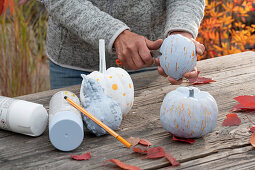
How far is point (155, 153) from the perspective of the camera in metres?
0.82

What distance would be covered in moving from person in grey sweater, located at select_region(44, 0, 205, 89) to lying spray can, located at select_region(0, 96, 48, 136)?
0.44 m

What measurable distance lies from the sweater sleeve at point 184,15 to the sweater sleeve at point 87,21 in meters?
0.19

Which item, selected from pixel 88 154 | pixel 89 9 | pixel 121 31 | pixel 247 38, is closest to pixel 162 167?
pixel 88 154

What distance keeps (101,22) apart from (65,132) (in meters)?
0.58

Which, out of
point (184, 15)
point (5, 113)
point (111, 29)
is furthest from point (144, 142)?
point (184, 15)

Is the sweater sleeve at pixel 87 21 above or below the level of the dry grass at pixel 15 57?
above

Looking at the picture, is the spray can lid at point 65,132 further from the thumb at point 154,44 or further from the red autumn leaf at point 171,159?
the thumb at point 154,44

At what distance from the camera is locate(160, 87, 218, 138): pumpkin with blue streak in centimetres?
87

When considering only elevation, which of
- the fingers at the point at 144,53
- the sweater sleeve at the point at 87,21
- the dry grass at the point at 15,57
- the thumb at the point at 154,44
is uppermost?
the sweater sleeve at the point at 87,21

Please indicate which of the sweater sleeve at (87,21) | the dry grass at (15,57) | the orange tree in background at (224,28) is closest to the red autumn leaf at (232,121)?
the sweater sleeve at (87,21)

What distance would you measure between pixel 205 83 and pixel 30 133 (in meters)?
0.73

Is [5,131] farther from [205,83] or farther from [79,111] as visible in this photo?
[205,83]

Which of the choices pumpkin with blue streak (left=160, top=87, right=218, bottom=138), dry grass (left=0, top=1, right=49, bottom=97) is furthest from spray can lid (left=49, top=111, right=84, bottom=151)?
dry grass (left=0, top=1, right=49, bottom=97)

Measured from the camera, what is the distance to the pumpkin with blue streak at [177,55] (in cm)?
113
